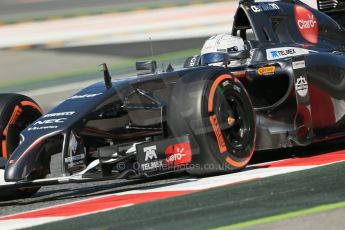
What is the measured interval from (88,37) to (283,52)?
33.2 feet

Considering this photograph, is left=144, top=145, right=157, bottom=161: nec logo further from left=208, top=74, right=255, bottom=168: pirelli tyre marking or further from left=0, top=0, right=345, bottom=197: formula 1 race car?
left=208, top=74, right=255, bottom=168: pirelli tyre marking

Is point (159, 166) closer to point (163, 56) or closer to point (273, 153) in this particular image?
point (273, 153)

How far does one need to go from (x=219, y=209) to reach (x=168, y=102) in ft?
6.25

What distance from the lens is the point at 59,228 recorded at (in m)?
4.92

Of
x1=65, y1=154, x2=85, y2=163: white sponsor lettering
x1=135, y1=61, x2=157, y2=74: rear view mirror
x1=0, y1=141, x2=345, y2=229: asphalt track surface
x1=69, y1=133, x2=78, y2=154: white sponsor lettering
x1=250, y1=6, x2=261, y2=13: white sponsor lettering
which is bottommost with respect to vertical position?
x1=0, y1=141, x2=345, y2=229: asphalt track surface

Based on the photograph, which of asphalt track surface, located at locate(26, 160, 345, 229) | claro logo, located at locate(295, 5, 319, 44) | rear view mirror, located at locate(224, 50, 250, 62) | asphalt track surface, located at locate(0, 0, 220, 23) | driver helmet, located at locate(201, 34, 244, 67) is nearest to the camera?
asphalt track surface, located at locate(26, 160, 345, 229)

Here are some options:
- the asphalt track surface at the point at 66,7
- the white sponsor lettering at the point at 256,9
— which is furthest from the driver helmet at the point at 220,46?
the asphalt track surface at the point at 66,7

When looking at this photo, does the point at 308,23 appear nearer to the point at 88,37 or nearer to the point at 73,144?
the point at 73,144

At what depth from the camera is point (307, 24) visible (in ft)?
28.4

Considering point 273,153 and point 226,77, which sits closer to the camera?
point 226,77

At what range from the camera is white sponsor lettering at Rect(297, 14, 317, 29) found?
8.58 meters

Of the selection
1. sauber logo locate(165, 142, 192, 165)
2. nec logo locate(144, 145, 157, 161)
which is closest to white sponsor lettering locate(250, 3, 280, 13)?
sauber logo locate(165, 142, 192, 165)

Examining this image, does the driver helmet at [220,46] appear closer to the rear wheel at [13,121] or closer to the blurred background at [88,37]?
the rear wheel at [13,121]

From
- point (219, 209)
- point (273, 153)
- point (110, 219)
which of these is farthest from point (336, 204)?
point (273, 153)
